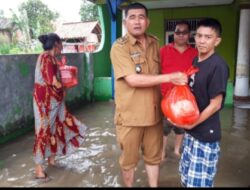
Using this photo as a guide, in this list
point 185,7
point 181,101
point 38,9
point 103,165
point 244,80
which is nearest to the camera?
point 181,101

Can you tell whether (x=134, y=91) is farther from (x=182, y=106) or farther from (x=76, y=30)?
(x=76, y=30)

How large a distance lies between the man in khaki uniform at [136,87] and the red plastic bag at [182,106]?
0.22 metres

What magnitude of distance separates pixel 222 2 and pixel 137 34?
6.28 metres

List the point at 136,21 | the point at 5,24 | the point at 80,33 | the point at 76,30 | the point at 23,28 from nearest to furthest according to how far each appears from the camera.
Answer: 1. the point at 136,21
2. the point at 80,33
3. the point at 76,30
4. the point at 5,24
5. the point at 23,28

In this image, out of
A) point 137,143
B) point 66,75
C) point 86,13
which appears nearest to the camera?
point 137,143

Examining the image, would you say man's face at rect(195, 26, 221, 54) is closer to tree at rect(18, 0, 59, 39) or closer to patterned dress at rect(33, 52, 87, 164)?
patterned dress at rect(33, 52, 87, 164)

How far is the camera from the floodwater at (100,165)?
3344 mm

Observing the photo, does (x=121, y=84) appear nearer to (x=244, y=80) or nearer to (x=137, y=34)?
(x=137, y=34)

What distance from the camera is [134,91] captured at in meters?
2.50

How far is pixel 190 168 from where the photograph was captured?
2188mm

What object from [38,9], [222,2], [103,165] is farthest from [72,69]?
[38,9]

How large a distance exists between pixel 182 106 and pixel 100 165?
2045 mm

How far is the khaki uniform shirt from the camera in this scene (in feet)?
8.11

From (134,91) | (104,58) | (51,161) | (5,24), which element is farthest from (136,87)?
(5,24)
